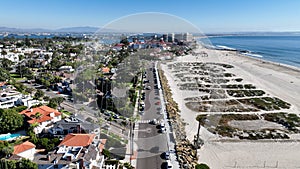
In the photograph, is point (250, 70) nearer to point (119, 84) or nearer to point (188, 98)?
point (188, 98)

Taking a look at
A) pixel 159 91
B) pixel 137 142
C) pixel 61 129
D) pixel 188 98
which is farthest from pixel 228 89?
pixel 61 129

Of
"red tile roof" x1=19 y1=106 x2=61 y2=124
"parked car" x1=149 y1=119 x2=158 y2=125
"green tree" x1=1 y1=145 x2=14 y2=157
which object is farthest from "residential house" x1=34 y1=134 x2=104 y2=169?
"parked car" x1=149 y1=119 x2=158 y2=125

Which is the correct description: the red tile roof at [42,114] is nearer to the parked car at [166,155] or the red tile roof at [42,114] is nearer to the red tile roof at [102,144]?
the red tile roof at [102,144]

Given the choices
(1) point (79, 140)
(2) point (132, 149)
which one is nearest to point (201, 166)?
(2) point (132, 149)

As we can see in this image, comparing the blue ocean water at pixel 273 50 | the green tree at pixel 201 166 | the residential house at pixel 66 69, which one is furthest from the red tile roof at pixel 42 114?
the blue ocean water at pixel 273 50

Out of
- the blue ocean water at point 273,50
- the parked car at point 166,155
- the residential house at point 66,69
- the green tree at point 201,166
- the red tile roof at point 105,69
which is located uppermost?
the blue ocean water at point 273,50

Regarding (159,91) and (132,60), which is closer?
(132,60)
